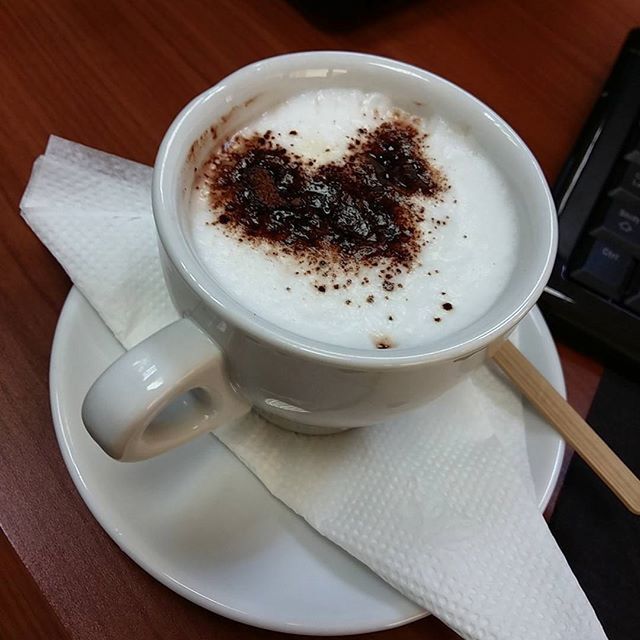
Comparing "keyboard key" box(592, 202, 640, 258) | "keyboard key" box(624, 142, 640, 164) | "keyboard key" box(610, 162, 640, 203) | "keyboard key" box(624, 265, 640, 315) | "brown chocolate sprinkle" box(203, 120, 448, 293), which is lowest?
"keyboard key" box(624, 265, 640, 315)

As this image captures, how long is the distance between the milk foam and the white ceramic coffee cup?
0.01 metres

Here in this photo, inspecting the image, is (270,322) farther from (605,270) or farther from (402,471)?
(605,270)

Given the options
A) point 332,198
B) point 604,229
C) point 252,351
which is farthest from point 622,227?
point 252,351

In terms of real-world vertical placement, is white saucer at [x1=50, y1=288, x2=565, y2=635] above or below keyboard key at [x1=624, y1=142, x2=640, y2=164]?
below

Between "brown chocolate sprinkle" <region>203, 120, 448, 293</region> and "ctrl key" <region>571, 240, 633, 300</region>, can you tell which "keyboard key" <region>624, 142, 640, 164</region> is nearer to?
"ctrl key" <region>571, 240, 633, 300</region>

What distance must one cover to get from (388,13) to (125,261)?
504mm

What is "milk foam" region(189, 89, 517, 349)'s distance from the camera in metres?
0.46

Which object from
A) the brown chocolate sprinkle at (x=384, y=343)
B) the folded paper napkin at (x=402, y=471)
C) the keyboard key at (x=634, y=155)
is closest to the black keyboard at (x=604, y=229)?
the keyboard key at (x=634, y=155)

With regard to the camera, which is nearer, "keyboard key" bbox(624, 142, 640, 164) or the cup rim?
the cup rim

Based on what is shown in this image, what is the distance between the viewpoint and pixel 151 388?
0.40 metres

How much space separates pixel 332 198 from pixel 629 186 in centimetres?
38

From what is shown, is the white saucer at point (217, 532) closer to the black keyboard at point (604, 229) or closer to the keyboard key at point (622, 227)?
the black keyboard at point (604, 229)

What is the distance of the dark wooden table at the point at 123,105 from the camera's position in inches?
18.8

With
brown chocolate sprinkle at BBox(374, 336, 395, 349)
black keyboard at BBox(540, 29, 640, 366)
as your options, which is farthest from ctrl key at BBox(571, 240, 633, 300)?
brown chocolate sprinkle at BBox(374, 336, 395, 349)
